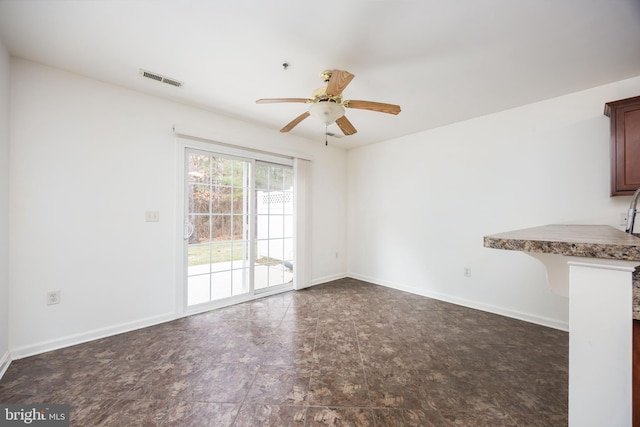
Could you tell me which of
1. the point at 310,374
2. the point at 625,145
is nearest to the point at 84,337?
the point at 310,374

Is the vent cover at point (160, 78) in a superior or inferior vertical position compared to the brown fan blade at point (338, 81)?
superior

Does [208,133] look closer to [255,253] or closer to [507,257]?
[255,253]

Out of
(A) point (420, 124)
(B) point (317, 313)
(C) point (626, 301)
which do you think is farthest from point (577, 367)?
(A) point (420, 124)

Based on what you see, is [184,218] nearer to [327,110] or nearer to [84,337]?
[84,337]

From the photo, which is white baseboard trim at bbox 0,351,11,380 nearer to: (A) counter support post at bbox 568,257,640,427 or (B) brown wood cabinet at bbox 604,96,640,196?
(A) counter support post at bbox 568,257,640,427

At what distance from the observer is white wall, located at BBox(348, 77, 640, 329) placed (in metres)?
2.48

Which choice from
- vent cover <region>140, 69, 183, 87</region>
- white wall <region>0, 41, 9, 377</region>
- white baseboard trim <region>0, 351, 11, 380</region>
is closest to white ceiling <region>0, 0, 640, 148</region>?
vent cover <region>140, 69, 183, 87</region>

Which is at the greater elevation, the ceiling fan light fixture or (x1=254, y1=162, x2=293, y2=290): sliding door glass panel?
the ceiling fan light fixture

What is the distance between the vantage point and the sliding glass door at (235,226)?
2998 mm

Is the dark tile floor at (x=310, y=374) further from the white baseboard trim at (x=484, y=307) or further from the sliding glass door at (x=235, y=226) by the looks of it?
the sliding glass door at (x=235, y=226)

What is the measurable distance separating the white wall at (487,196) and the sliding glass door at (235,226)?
62.2 inches

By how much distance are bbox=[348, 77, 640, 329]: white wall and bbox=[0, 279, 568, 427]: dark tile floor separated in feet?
1.62

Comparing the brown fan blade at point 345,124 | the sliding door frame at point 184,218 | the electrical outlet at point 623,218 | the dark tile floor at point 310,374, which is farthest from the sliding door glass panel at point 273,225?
the electrical outlet at point 623,218

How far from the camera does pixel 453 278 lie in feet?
11.0
